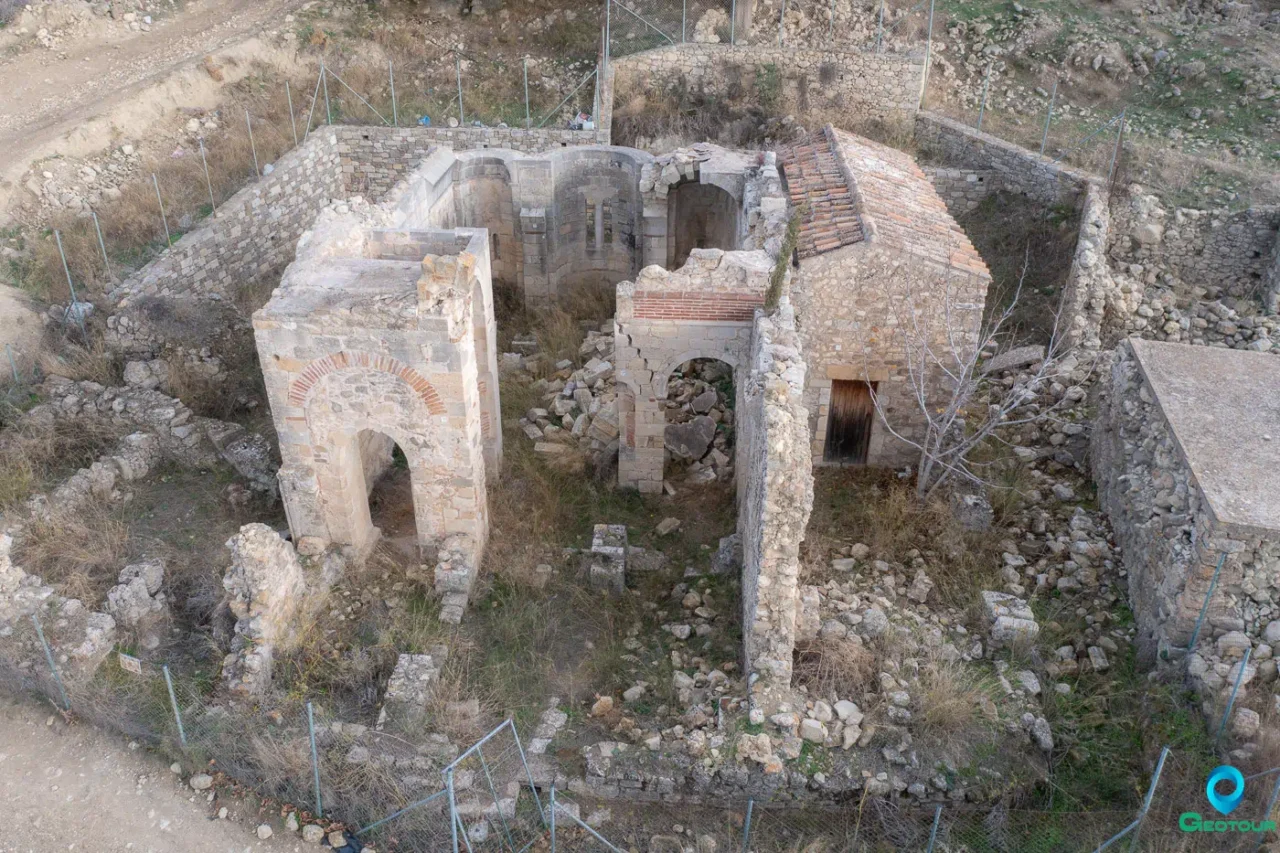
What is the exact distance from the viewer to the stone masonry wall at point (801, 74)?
20.0m

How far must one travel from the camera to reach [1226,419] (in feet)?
33.4

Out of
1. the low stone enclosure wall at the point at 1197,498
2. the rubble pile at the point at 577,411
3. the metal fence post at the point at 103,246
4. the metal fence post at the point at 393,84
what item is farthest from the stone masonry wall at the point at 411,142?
the low stone enclosure wall at the point at 1197,498

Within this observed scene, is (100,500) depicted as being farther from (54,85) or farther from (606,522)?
(54,85)

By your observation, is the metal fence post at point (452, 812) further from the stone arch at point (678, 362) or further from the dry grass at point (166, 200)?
the dry grass at point (166, 200)

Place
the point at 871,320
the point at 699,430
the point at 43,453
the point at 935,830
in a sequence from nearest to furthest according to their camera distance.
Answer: the point at 935,830 → the point at 871,320 → the point at 43,453 → the point at 699,430

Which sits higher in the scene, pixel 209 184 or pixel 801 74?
pixel 801 74

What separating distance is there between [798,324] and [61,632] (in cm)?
845

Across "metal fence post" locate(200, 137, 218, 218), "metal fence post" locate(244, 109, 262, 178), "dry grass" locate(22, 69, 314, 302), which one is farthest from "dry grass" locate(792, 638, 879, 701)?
"metal fence post" locate(244, 109, 262, 178)

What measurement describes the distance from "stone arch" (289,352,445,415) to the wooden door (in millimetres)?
5368

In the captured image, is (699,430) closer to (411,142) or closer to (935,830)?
(935,830)

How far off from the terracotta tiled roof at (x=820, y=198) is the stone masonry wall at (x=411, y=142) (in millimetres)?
5533

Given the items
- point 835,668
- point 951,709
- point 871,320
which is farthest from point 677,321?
point 951,709

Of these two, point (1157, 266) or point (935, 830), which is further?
point (1157, 266)

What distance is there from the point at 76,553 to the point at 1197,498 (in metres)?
11.3
